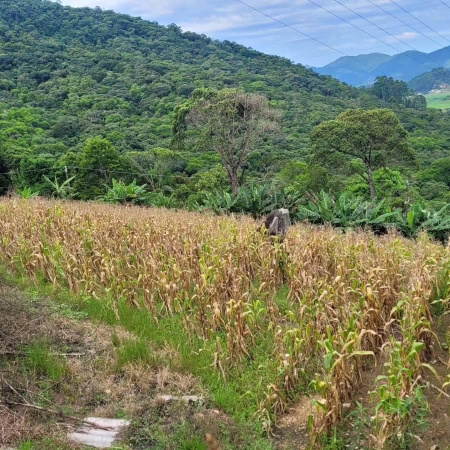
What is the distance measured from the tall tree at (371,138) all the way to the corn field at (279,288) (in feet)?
55.9

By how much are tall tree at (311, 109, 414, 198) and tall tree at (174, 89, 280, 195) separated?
3.26 metres

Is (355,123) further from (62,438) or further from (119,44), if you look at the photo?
(119,44)

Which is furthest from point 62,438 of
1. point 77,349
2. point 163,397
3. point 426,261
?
point 426,261

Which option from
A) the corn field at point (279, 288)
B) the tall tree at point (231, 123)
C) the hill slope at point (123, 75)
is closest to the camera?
the corn field at point (279, 288)

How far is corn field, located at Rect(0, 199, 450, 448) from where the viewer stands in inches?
141

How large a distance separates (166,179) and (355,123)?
10.4 metres

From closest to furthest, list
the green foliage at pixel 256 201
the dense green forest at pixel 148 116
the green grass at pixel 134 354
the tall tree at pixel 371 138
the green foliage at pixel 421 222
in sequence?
the green grass at pixel 134 354 → the green foliage at pixel 421 222 → the green foliage at pixel 256 201 → the dense green forest at pixel 148 116 → the tall tree at pixel 371 138

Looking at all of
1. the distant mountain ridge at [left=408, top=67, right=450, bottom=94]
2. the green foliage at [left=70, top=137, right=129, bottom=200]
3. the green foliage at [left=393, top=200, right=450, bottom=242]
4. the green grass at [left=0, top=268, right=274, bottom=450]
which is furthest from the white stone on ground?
the distant mountain ridge at [left=408, top=67, right=450, bottom=94]

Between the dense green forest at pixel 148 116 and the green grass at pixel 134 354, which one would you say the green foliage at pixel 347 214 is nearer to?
the dense green forest at pixel 148 116

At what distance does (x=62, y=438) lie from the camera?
3.39 m

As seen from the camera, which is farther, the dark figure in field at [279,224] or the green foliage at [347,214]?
the green foliage at [347,214]

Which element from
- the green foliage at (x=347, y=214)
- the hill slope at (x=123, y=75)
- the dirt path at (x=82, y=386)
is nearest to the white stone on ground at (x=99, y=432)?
the dirt path at (x=82, y=386)

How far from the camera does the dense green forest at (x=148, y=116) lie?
73.8ft

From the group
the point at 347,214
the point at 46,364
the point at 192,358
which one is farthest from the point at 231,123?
the point at 46,364
